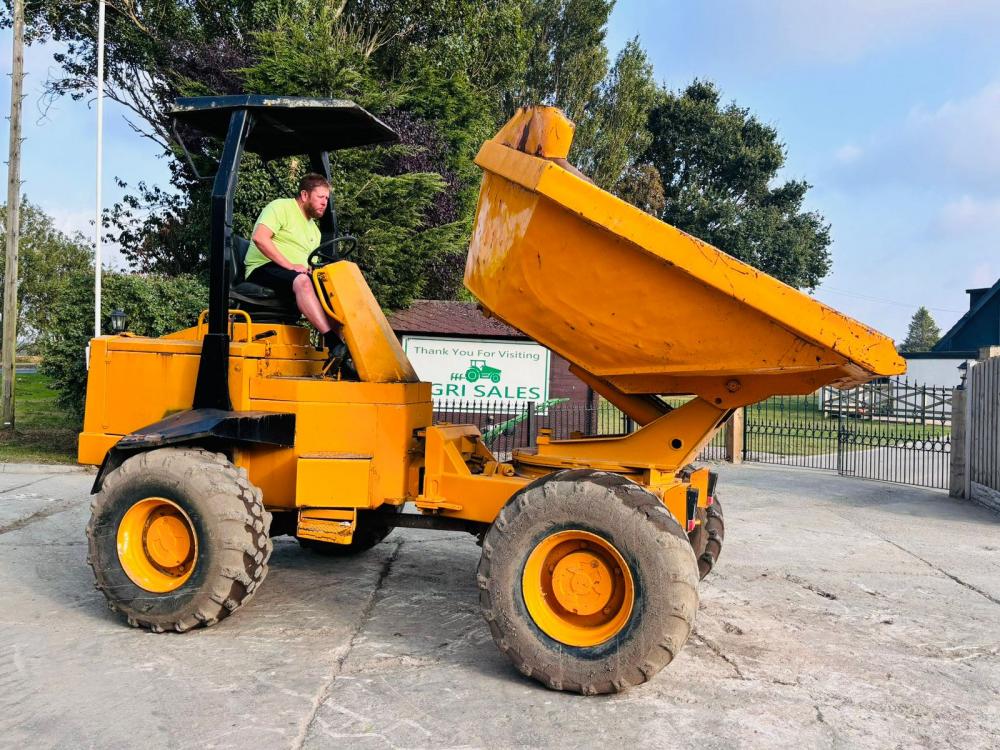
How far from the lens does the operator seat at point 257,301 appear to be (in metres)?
4.82

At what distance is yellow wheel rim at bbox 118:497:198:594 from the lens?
169 inches

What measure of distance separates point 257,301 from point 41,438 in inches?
437

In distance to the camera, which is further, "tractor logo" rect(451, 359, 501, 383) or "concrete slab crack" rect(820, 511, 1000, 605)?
"tractor logo" rect(451, 359, 501, 383)

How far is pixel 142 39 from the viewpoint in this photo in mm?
19391

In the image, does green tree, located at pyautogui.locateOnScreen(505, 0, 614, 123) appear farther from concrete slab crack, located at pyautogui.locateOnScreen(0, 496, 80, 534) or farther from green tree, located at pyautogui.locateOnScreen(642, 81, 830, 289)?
concrete slab crack, located at pyautogui.locateOnScreen(0, 496, 80, 534)

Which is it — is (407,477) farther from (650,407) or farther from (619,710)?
(619,710)

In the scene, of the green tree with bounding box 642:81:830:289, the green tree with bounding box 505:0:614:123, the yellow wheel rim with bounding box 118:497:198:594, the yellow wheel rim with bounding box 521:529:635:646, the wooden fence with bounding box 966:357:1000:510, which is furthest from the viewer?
the green tree with bounding box 642:81:830:289

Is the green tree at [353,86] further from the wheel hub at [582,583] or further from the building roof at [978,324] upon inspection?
the building roof at [978,324]

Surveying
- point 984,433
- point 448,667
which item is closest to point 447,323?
point 984,433

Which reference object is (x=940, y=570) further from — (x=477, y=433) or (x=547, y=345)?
(x=547, y=345)

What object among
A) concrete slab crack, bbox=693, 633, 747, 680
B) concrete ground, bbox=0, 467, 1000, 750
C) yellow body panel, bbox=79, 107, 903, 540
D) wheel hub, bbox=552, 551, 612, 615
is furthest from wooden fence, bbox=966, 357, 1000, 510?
wheel hub, bbox=552, 551, 612, 615

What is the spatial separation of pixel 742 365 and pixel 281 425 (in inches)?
99.5

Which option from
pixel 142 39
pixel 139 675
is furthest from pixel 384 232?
pixel 139 675

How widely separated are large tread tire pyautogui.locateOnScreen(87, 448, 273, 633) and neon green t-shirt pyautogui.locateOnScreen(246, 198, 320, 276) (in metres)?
1.31
